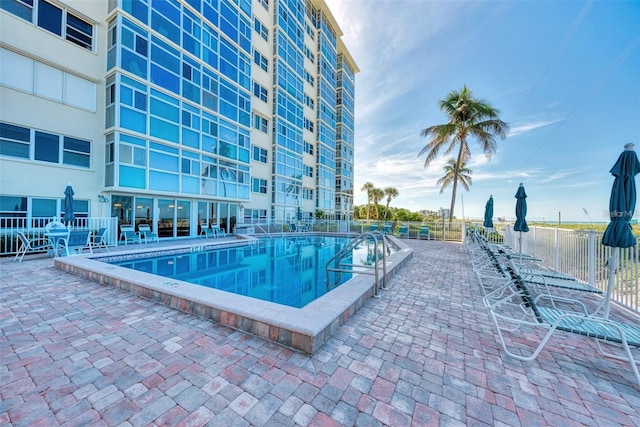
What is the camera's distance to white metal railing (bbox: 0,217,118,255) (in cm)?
817

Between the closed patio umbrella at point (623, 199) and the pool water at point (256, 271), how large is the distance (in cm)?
441

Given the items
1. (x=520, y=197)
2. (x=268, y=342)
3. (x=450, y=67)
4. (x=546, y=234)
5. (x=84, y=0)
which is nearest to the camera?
(x=268, y=342)

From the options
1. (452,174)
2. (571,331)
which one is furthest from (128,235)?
(452,174)

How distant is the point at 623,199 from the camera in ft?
10.8

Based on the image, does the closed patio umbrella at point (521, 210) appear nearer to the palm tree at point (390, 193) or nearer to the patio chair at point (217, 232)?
the patio chair at point (217, 232)

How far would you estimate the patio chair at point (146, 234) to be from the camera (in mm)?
11750

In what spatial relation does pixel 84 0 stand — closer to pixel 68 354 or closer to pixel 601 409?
pixel 68 354

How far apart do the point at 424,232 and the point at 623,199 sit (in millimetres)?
13156

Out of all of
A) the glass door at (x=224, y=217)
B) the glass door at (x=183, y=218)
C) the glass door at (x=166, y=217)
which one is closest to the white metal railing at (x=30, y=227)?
the glass door at (x=166, y=217)

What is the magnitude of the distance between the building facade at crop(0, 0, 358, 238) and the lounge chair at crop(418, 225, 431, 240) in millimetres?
9565

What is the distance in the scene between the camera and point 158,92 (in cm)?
1204

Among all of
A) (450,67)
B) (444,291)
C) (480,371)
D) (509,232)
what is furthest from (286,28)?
(480,371)

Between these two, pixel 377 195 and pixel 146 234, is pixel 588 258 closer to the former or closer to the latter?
pixel 146 234

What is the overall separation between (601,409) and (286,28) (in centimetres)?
2671
